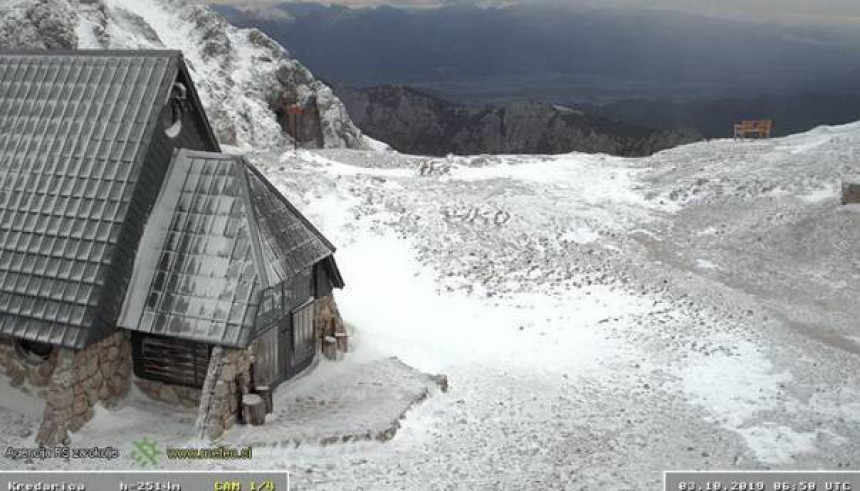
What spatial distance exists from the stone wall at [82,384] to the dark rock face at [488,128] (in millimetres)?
129395

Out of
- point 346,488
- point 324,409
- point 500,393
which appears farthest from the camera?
point 500,393

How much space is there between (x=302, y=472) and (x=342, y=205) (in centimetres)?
2048

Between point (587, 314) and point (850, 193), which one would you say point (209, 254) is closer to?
point (587, 314)

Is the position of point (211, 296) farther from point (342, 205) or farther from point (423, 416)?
point (342, 205)

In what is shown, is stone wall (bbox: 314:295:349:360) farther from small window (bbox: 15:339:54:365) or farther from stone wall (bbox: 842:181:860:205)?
stone wall (bbox: 842:181:860:205)

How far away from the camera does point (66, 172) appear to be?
53.1ft

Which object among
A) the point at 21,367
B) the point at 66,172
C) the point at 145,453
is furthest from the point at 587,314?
the point at 21,367

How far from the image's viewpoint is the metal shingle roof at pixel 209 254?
1500 centimetres

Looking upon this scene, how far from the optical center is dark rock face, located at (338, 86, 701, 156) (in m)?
144

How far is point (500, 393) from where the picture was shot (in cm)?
1864

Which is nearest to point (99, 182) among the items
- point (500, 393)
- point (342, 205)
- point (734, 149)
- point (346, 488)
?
point (346, 488)

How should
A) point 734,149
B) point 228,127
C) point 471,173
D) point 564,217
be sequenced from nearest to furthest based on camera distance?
point 564,217 < point 471,173 < point 734,149 < point 228,127

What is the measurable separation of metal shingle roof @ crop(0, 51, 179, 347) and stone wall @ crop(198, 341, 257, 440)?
8.70 ft

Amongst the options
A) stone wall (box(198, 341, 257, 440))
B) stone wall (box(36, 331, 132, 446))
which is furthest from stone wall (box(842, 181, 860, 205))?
stone wall (box(36, 331, 132, 446))
